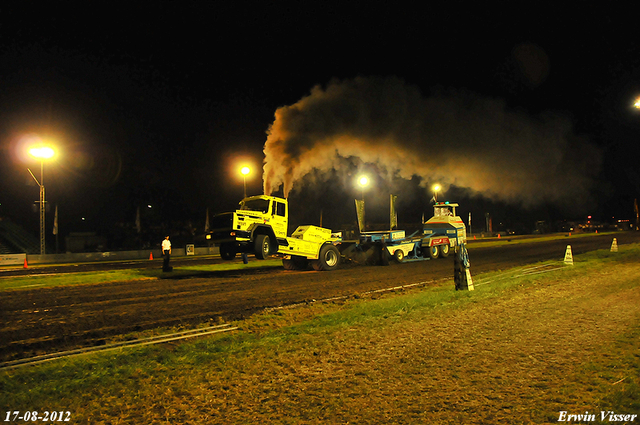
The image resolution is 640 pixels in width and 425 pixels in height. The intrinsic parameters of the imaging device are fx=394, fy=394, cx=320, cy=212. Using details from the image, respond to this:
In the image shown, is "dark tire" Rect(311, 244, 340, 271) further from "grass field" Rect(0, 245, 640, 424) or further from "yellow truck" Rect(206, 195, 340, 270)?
"grass field" Rect(0, 245, 640, 424)

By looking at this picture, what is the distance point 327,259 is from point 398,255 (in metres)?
4.58

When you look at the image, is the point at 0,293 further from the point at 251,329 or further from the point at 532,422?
the point at 532,422

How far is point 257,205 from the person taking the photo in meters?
17.9

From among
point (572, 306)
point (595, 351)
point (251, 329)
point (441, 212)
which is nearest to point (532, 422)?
point (595, 351)

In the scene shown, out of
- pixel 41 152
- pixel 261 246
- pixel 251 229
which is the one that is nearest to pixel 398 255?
pixel 261 246

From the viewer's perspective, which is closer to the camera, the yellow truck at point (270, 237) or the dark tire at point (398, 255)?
the yellow truck at point (270, 237)

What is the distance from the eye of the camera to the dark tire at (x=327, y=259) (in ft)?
63.5

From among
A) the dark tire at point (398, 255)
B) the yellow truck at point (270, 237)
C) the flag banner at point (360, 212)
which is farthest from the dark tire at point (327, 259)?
the dark tire at point (398, 255)

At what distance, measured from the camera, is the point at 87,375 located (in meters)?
5.56

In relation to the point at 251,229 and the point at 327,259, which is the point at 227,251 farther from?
the point at 327,259

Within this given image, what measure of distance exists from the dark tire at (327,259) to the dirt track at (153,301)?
4.19ft

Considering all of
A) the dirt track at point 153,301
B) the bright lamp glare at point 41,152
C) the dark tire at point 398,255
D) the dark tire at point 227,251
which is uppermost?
the bright lamp glare at point 41,152

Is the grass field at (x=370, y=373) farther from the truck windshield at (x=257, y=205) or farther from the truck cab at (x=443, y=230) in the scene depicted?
the truck cab at (x=443, y=230)

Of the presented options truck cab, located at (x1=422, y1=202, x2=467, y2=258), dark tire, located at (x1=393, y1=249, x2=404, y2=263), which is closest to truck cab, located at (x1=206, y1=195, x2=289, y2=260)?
dark tire, located at (x1=393, y1=249, x2=404, y2=263)
